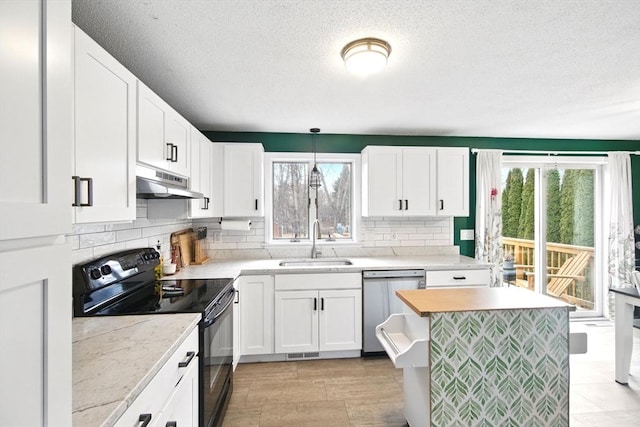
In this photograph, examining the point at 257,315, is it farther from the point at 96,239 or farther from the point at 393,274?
the point at 96,239

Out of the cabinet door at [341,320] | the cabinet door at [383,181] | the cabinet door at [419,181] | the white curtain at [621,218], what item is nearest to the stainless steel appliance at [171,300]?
the cabinet door at [341,320]

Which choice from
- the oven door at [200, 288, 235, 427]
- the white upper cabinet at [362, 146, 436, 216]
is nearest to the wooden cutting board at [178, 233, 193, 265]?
the oven door at [200, 288, 235, 427]

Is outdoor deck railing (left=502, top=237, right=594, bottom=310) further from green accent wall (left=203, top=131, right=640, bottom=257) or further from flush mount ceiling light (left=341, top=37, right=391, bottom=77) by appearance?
flush mount ceiling light (left=341, top=37, right=391, bottom=77)

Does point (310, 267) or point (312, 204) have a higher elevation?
point (312, 204)

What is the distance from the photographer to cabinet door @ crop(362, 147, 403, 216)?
10.9 feet

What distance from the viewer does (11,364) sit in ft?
1.52

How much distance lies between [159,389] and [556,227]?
4.74 m

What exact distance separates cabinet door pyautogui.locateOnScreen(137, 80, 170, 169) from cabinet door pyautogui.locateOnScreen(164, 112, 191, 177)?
0.06 metres

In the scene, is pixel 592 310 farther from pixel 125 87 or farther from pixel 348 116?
pixel 125 87

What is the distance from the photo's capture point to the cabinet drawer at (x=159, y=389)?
92 cm

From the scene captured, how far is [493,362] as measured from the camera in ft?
5.40

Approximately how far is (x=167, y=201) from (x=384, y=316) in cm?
222

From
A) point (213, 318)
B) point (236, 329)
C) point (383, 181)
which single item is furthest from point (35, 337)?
point (383, 181)

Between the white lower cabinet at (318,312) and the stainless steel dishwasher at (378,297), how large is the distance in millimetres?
58
